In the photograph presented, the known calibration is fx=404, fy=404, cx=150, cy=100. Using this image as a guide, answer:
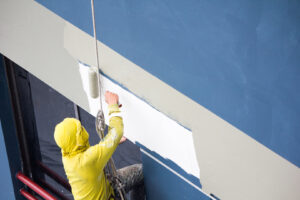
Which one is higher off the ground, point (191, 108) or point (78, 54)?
point (78, 54)

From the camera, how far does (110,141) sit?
1719 millimetres

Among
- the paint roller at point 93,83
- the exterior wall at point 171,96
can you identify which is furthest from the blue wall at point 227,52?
the paint roller at point 93,83

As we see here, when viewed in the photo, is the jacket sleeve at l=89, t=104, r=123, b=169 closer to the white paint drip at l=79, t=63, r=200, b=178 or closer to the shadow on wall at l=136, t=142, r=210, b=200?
the white paint drip at l=79, t=63, r=200, b=178

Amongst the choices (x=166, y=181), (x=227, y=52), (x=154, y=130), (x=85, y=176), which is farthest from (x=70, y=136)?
(x=227, y=52)

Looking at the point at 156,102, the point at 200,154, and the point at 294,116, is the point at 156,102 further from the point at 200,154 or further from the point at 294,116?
the point at 294,116

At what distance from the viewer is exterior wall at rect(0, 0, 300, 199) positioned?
1535 mm

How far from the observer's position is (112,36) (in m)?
1.71

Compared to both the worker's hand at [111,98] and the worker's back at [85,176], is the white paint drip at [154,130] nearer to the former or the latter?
the worker's hand at [111,98]

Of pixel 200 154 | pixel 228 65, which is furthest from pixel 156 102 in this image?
pixel 228 65

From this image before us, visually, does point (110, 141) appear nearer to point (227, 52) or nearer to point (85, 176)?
point (85, 176)

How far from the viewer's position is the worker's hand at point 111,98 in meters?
1.80

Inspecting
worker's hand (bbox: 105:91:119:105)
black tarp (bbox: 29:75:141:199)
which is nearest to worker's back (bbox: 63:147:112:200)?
worker's hand (bbox: 105:91:119:105)

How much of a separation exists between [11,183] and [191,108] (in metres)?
1.59

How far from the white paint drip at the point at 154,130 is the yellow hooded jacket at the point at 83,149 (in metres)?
0.09
